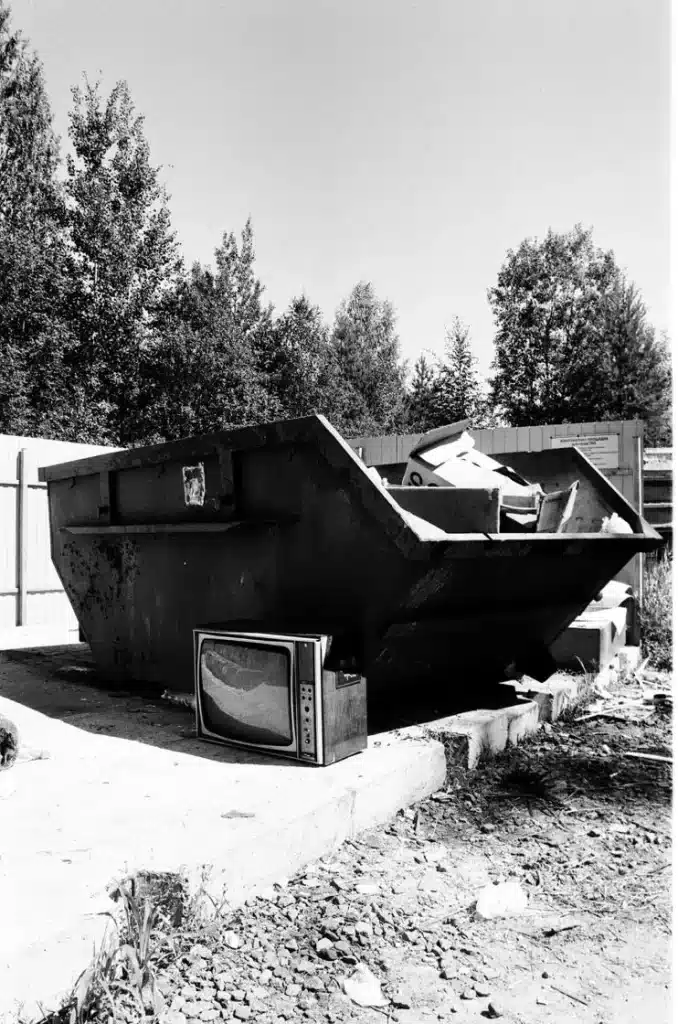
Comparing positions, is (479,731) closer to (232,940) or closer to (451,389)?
(232,940)

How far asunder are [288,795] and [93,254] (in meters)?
19.6

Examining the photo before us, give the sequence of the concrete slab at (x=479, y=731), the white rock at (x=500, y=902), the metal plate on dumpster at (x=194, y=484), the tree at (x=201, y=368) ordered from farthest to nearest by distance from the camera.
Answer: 1. the tree at (x=201, y=368)
2. the metal plate on dumpster at (x=194, y=484)
3. the concrete slab at (x=479, y=731)
4. the white rock at (x=500, y=902)

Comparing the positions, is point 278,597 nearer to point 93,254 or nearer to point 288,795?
point 288,795

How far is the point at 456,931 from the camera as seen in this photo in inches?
83.1

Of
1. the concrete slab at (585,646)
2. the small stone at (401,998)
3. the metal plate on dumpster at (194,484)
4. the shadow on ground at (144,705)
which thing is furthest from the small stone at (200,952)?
the concrete slab at (585,646)

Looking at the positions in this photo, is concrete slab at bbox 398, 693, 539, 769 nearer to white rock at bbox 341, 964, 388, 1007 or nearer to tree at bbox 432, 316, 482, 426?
white rock at bbox 341, 964, 388, 1007

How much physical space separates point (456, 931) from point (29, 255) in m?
18.5

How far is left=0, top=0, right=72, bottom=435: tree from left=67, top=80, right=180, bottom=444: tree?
609mm

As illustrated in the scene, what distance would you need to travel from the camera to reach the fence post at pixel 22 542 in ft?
26.2

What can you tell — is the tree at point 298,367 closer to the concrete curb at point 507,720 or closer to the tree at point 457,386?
the tree at point 457,386

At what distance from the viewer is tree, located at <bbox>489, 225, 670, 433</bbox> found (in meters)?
31.1

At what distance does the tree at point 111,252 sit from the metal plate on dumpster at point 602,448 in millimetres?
14941

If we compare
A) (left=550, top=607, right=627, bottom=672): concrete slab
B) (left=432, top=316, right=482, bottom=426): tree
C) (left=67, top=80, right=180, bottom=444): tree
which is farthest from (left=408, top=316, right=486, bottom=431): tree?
(left=550, top=607, right=627, bottom=672): concrete slab

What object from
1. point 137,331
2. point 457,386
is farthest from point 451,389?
point 137,331
